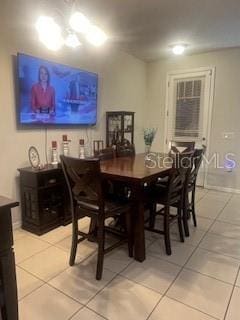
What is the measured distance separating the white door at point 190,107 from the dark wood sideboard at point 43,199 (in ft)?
9.49

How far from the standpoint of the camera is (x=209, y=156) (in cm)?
466

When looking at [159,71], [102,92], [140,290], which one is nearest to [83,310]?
[140,290]

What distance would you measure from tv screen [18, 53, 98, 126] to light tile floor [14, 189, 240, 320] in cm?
144

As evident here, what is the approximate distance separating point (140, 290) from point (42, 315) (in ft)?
2.41

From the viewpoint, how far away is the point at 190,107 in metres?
4.73

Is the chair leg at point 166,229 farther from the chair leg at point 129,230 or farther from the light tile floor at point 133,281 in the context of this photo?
the chair leg at point 129,230

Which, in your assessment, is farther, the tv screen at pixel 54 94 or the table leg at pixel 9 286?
the tv screen at pixel 54 94

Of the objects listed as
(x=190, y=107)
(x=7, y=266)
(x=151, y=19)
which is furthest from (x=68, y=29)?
(x=190, y=107)

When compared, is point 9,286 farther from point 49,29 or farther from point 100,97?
point 100,97

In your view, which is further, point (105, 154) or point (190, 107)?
point (190, 107)

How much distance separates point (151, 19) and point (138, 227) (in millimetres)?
2540

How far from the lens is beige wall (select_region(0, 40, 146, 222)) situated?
103 inches

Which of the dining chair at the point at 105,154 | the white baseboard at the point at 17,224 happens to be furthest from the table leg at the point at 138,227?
the white baseboard at the point at 17,224

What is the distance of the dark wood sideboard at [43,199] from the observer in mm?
2691
